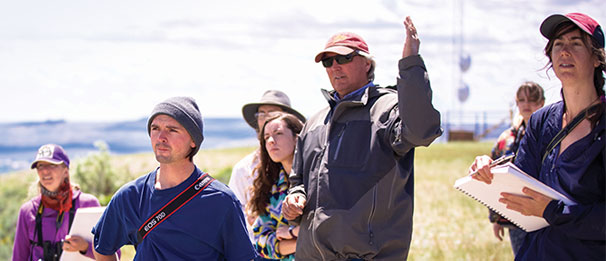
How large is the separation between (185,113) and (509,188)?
1674 millimetres

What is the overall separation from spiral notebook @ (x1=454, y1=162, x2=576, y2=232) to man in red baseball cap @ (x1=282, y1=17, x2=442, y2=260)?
34 cm

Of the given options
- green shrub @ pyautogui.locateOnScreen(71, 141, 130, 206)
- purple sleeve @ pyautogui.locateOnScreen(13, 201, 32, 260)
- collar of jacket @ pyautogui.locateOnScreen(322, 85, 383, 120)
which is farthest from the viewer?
green shrub @ pyautogui.locateOnScreen(71, 141, 130, 206)

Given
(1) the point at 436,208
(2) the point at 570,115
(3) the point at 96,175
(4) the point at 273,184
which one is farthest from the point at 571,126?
(3) the point at 96,175

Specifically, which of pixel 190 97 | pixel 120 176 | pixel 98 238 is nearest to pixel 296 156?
pixel 190 97

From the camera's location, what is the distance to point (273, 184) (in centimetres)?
485

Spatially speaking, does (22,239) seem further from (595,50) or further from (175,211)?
(595,50)

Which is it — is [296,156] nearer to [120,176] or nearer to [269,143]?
[269,143]

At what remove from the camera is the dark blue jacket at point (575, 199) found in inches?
109

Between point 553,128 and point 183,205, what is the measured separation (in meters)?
1.83

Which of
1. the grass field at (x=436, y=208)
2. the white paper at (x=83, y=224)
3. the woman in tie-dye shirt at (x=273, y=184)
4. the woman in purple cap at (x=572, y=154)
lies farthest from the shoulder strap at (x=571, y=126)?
the grass field at (x=436, y=208)

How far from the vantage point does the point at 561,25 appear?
119 inches

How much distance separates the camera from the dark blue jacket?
2768mm

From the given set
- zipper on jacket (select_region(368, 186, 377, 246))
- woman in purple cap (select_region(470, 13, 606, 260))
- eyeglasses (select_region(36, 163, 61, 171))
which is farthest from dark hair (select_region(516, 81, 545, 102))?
eyeglasses (select_region(36, 163, 61, 171))

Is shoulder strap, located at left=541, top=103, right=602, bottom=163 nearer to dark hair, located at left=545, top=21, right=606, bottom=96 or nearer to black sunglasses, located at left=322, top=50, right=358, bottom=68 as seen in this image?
dark hair, located at left=545, top=21, right=606, bottom=96
